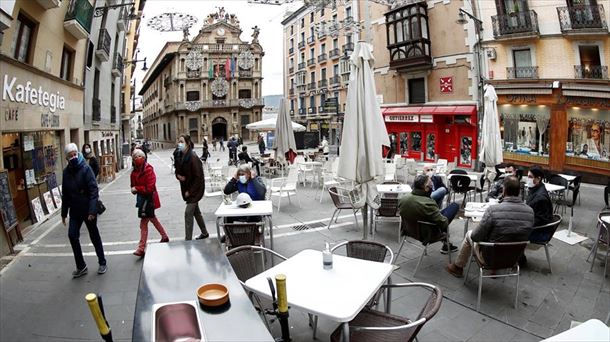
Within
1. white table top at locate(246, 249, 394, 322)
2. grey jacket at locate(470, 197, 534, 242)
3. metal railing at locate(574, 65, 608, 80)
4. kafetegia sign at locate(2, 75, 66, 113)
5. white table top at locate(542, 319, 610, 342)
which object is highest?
metal railing at locate(574, 65, 608, 80)

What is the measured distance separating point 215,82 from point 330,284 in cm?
5512

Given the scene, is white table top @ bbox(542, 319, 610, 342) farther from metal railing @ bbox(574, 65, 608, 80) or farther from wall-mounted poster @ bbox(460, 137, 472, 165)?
wall-mounted poster @ bbox(460, 137, 472, 165)

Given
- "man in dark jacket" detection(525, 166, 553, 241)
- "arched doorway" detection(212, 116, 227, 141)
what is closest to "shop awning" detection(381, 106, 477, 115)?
"man in dark jacket" detection(525, 166, 553, 241)

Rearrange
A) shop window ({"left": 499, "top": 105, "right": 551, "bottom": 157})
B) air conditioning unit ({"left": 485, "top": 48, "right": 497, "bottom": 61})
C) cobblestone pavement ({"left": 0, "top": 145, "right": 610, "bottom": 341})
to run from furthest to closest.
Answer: air conditioning unit ({"left": 485, "top": 48, "right": 497, "bottom": 61})
shop window ({"left": 499, "top": 105, "right": 551, "bottom": 157})
cobblestone pavement ({"left": 0, "top": 145, "right": 610, "bottom": 341})

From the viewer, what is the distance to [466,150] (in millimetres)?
18844

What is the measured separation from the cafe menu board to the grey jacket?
7.46 m

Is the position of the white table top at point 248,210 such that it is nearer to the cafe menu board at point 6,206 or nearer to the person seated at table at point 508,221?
the person seated at table at point 508,221

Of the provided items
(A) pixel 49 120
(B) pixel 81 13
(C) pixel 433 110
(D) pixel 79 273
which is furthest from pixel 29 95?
(C) pixel 433 110

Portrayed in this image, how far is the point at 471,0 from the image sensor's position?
1728 centimetres

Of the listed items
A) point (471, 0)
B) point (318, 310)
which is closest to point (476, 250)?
point (318, 310)

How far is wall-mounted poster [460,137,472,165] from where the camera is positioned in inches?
733

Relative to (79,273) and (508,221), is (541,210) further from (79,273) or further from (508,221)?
(79,273)

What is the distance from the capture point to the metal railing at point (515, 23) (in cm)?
1509

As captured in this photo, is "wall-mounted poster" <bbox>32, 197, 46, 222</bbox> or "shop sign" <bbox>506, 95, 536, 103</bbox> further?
"shop sign" <bbox>506, 95, 536, 103</bbox>
